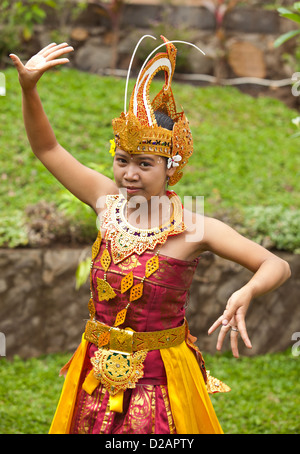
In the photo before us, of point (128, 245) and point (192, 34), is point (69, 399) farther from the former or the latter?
point (192, 34)

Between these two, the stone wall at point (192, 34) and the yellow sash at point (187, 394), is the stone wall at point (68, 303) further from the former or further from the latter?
the stone wall at point (192, 34)

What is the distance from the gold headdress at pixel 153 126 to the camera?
2357 millimetres

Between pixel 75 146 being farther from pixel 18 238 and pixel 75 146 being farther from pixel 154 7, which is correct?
pixel 154 7

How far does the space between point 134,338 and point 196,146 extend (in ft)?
15.8

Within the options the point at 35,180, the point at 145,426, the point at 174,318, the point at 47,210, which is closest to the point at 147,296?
the point at 174,318

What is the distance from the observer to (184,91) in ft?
26.7

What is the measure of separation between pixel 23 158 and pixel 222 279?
8.19 feet

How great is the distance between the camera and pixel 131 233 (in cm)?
248

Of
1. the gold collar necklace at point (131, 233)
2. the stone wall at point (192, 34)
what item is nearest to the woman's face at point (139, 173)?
the gold collar necklace at point (131, 233)

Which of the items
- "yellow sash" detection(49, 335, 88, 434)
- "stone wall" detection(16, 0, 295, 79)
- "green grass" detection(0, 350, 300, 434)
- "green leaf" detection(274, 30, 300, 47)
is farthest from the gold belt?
"stone wall" detection(16, 0, 295, 79)

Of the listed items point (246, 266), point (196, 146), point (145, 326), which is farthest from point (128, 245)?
point (196, 146)

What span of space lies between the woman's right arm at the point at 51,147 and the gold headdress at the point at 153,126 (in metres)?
0.29

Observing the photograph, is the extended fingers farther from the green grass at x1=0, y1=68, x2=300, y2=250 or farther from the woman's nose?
the green grass at x1=0, y1=68, x2=300, y2=250

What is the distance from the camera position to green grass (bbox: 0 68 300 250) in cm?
569
